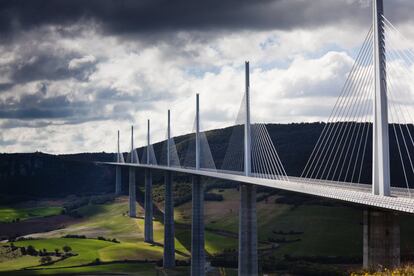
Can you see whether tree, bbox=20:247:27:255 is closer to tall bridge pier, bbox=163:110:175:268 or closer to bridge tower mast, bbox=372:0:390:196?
tall bridge pier, bbox=163:110:175:268

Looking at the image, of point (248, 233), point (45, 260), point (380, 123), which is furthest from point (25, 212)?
point (380, 123)

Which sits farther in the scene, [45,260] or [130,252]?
[130,252]

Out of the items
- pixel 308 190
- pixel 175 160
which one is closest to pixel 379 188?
pixel 308 190

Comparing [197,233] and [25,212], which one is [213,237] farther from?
[25,212]

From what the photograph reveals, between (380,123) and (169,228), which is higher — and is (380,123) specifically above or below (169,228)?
above

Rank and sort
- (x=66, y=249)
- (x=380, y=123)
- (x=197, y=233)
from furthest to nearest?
(x=66, y=249) → (x=197, y=233) → (x=380, y=123)
